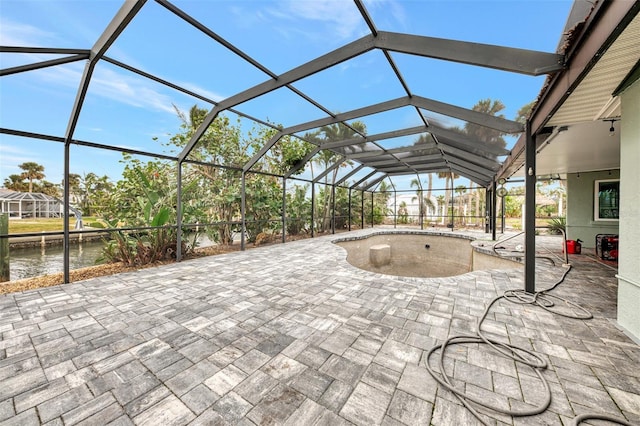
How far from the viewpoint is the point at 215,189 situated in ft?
25.3

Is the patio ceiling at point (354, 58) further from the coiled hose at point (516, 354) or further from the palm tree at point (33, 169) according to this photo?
the coiled hose at point (516, 354)

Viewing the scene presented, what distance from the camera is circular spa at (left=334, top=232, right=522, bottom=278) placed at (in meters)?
9.05

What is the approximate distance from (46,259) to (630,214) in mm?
9829

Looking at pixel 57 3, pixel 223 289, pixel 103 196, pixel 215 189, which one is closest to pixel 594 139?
pixel 223 289

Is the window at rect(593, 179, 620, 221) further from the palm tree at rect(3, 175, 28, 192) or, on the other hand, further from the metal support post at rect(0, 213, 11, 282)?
the metal support post at rect(0, 213, 11, 282)

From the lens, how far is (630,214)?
2.16 m

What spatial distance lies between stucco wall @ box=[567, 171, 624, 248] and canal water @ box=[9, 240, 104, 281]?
487 inches

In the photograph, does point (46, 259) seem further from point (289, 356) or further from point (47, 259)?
point (289, 356)

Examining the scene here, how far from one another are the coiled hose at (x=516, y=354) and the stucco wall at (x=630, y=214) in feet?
1.46

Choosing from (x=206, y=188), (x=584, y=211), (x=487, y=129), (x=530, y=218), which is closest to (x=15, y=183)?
(x=206, y=188)

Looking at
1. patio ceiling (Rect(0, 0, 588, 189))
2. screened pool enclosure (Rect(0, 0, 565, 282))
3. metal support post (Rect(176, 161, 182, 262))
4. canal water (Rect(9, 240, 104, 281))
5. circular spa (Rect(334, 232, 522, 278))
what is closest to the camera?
patio ceiling (Rect(0, 0, 588, 189))

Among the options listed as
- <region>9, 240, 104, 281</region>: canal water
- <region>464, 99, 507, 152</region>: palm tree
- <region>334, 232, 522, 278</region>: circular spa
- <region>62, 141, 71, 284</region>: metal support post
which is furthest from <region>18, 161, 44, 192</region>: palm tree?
<region>464, 99, 507, 152</region>: palm tree

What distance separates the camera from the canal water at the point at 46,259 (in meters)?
4.71

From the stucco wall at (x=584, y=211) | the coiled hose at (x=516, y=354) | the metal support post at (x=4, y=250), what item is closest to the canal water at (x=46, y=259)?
the metal support post at (x=4, y=250)
